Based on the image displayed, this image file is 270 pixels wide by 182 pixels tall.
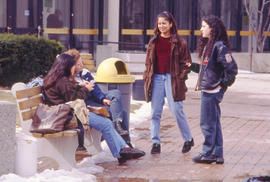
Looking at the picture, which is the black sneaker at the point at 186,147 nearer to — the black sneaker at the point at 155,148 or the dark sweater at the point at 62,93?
the black sneaker at the point at 155,148

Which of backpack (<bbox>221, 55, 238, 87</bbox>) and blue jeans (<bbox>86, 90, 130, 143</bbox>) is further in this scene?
blue jeans (<bbox>86, 90, 130, 143</bbox>)

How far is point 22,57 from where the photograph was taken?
14.5 meters

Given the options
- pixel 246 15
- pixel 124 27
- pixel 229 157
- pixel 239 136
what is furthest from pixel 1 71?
pixel 246 15

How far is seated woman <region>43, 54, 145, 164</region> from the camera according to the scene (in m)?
7.64

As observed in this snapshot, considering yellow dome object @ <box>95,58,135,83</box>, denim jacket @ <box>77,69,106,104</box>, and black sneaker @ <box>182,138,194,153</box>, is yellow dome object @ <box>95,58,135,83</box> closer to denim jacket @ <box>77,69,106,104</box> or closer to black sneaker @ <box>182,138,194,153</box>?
denim jacket @ <box>77,69,106,104</box>

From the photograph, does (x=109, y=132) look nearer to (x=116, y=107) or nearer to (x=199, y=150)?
(x=116, y=107)

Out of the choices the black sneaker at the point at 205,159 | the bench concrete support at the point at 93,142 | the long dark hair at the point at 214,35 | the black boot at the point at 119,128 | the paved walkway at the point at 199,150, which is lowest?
the paved walkway at the point at 199,150

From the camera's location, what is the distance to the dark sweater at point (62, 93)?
25.0 feet

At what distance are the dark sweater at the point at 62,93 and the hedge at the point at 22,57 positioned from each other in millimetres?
6525

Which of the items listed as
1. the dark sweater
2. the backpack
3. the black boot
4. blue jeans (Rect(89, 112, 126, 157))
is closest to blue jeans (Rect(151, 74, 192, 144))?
the black boot

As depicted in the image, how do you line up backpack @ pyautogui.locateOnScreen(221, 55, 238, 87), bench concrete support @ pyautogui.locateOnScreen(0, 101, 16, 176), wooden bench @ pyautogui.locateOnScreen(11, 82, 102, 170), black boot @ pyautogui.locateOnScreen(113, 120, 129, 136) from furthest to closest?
black boot @ pyautogui.locateOnScreen(113, 120, 129, 136), backpack @ pyautogui.locateOnScreen(221, 55, 238, 87), wooden bench @ pyautogui.locateOnScreen(11, 82, 102, 170), bench concrete support @ pyautogui.locateOnScreen(0, 101, 16, 176)

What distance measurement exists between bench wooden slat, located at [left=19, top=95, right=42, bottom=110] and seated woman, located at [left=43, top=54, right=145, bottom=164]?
4.5 inches

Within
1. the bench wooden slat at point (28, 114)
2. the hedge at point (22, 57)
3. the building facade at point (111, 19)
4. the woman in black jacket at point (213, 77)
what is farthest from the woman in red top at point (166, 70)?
the building facade at point (111, 19)

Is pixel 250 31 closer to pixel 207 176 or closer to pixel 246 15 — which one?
pixel 246 15
